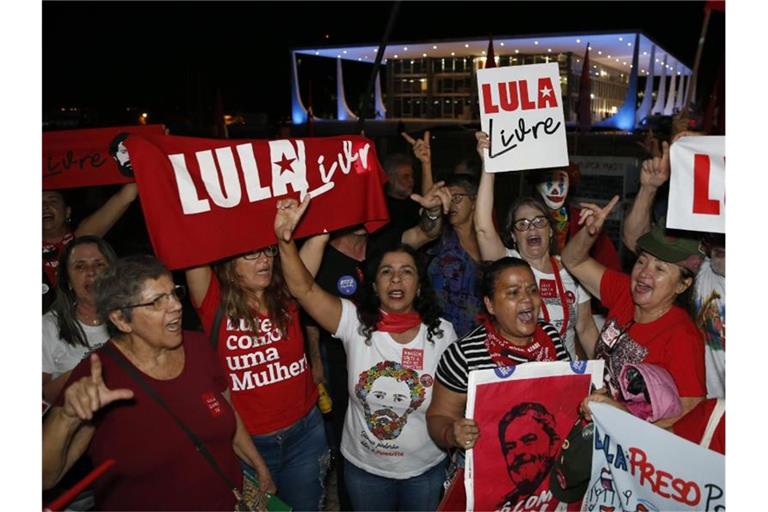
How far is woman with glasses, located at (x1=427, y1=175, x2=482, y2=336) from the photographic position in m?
4.41

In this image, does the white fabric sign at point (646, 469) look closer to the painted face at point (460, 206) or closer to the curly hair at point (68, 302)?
the painted face at point (460, 206)

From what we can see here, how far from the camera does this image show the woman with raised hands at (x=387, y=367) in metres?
3.55

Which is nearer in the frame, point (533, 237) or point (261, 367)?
point (261, 367)

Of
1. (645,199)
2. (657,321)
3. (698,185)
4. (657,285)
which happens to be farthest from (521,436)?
(645,199)

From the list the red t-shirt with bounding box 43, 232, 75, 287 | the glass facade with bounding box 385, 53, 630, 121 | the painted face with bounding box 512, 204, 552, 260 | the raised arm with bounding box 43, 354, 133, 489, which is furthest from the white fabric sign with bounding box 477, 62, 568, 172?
the glass facade with bounding box 385, 53, 630, 121

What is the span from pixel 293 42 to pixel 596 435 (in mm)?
46437

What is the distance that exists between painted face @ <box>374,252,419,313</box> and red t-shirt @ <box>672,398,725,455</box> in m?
1.46

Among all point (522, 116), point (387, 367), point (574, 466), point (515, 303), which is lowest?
point (574, 466)

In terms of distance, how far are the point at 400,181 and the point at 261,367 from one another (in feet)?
9.89

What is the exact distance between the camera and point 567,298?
4.09 metres

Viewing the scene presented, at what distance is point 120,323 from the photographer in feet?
9.26

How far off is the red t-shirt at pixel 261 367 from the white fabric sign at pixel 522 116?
1.59 m

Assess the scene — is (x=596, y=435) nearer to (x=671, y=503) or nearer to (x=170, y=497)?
(x=671, y=503)

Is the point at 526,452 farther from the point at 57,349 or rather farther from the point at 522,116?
the point at 57,349
